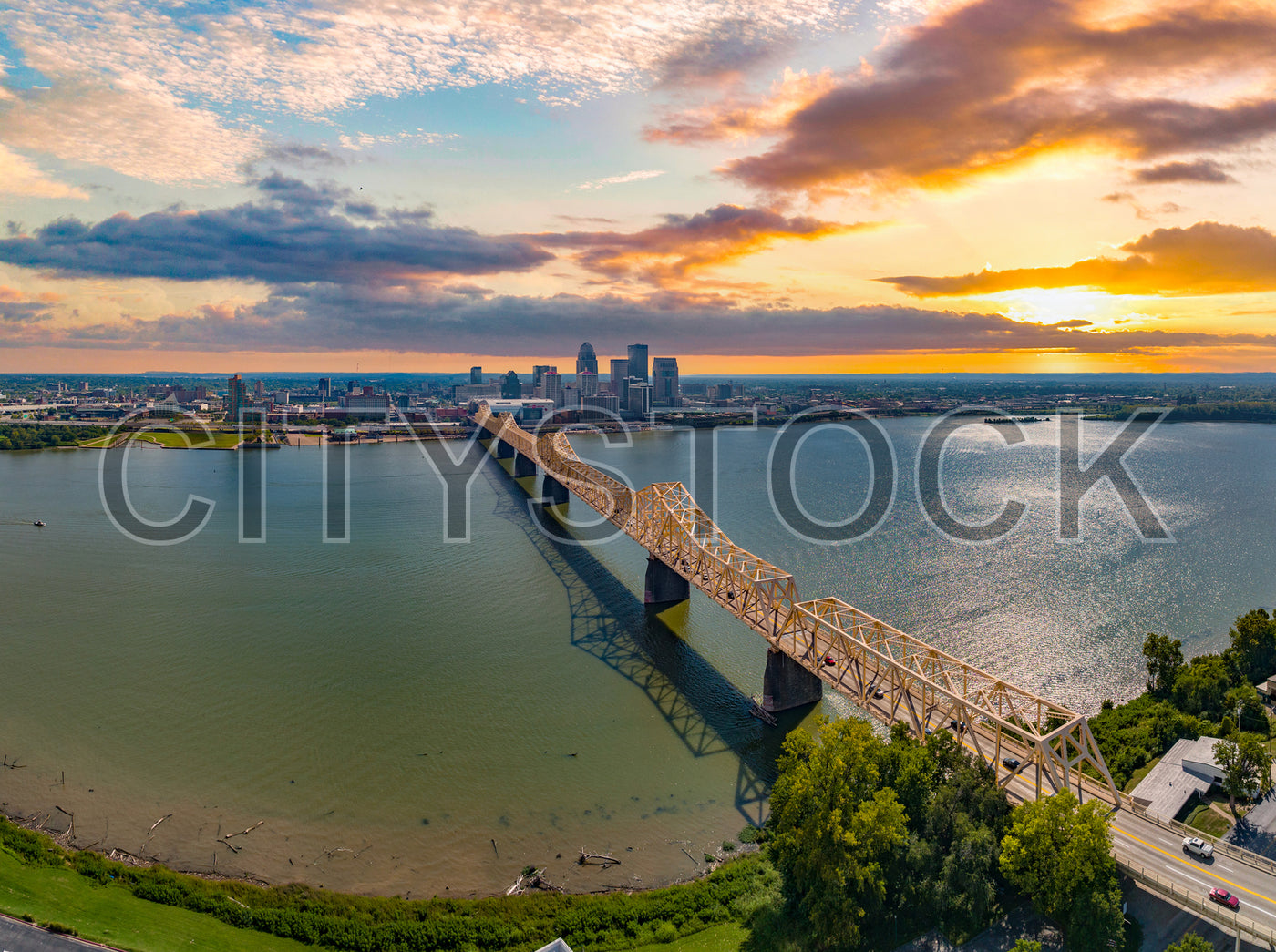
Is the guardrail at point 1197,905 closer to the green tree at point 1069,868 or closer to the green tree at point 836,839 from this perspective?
the green tree at point 1069,868

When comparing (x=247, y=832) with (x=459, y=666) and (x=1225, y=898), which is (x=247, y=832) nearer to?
(x=459, y=666)

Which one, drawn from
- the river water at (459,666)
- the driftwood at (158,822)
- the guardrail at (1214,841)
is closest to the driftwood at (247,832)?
the river water at (459,666)

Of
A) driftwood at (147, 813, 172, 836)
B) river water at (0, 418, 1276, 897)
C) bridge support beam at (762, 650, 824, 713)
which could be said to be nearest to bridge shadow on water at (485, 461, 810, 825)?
river water at (0, 418, 1276, 897)

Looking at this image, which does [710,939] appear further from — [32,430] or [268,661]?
[32,430]

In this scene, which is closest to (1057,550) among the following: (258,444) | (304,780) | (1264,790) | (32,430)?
(1264,790)

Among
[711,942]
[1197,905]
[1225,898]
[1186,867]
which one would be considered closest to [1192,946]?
[1197,905]

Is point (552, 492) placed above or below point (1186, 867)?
above

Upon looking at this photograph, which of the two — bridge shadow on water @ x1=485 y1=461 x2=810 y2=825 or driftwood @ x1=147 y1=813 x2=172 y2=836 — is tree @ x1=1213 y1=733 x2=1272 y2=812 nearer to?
bridge shadow on water @ x1=485 y1=461 x2=810 y2=825
